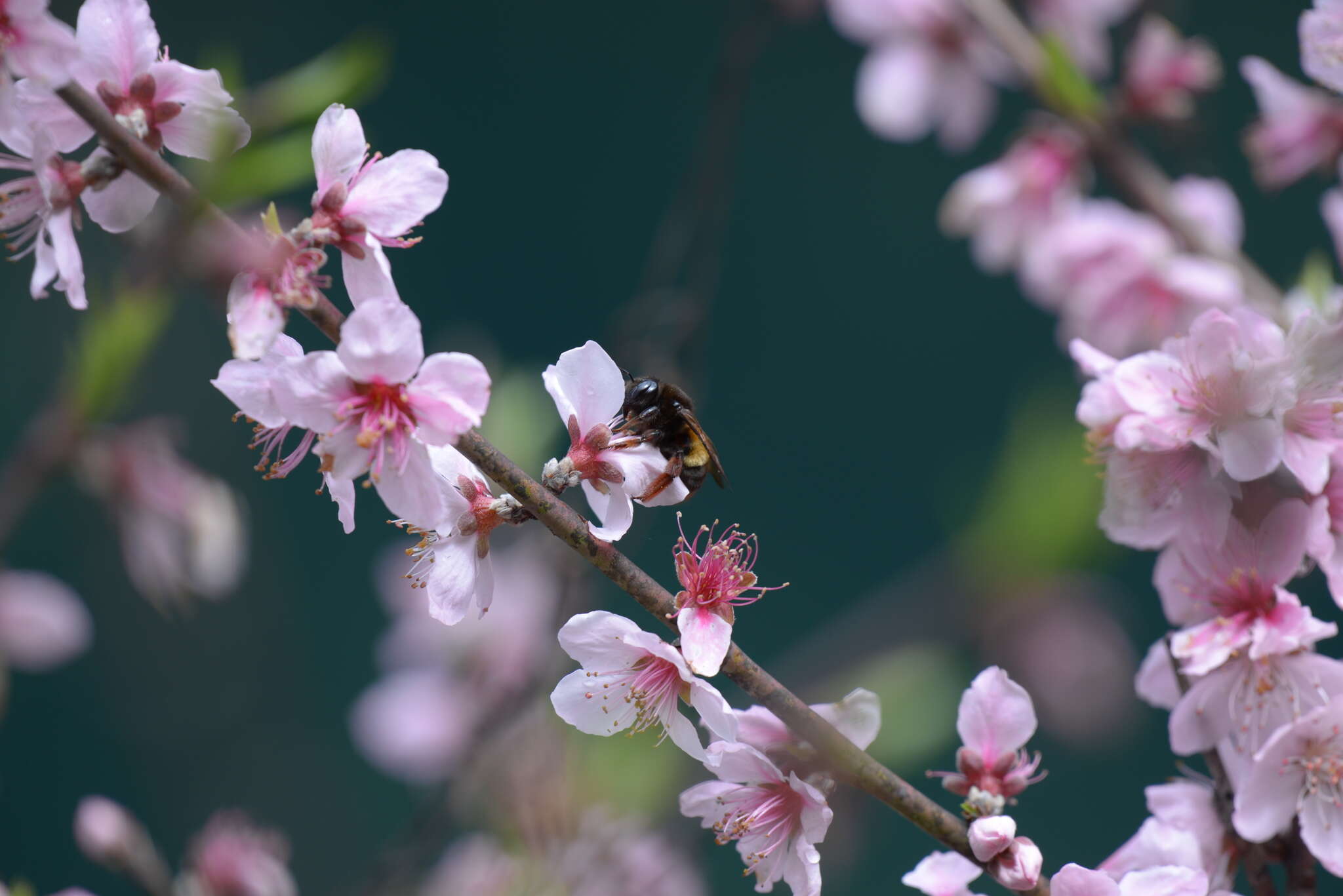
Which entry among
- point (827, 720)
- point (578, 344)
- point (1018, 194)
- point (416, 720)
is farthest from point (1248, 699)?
point (578, 344)

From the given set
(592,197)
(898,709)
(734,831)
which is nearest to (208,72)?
(734,831)

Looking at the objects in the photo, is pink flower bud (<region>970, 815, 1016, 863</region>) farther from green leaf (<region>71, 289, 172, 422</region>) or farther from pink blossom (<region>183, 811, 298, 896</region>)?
green leaf (<region>71, 289, 172, 422</region>)

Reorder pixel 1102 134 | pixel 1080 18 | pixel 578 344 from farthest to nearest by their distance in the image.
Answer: pixel 578 344 < pixel 1080 18 < pixel 1102 134

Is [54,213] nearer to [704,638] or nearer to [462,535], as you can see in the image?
[462,535]

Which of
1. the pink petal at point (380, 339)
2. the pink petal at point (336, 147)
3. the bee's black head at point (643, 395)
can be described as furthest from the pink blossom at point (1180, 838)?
the pink petal at point (336, 147)

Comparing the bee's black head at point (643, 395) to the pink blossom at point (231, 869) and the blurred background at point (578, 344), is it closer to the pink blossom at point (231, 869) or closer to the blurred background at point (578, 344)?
the pink blossom at point (231, 869)

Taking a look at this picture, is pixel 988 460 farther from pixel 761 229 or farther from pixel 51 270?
pixel 51 270

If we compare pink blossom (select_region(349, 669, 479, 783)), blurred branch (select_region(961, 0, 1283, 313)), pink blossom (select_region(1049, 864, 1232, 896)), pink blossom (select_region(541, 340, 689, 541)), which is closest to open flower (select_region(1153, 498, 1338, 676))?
pink blossom (select_region(1049, 864, 1232, 896))
